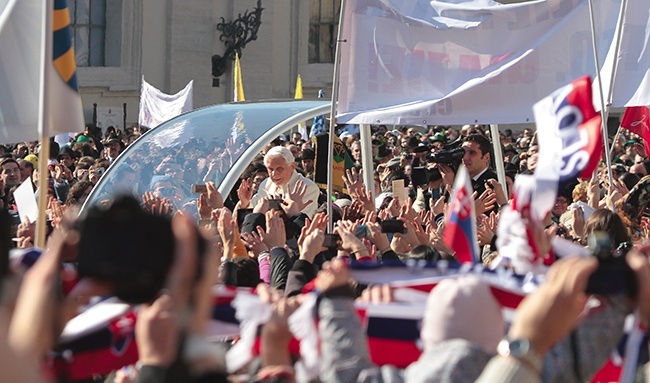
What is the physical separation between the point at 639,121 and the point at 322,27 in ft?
74.3

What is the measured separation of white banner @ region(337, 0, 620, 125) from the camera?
7.90 meters

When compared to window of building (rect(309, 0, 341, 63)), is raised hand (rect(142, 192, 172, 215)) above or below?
below

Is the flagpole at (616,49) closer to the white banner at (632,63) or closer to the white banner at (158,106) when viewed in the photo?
the white banner at (632,63)

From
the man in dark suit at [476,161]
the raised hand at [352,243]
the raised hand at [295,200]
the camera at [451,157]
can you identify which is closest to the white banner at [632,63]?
the man in dark suit at [476,161]

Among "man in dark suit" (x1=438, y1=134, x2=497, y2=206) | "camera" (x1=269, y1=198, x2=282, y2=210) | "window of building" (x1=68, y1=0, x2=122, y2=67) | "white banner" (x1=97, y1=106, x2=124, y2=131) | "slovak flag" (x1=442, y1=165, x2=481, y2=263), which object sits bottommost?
"camera" (x1=269, y1=198, x2=282, y2=210)

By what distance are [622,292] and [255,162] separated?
301 inches

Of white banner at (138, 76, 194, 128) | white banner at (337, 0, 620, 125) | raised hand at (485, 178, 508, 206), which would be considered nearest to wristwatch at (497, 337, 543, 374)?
raised hand at (485, 178, 508, 206)

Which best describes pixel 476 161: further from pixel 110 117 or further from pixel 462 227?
pixel 110 117

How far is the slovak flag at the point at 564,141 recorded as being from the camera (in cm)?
365

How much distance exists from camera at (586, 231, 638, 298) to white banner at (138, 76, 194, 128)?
15.8 m

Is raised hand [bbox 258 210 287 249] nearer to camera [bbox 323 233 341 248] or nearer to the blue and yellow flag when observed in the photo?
camera [bbox 323 233 341 248]

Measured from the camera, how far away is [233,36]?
30.8 m

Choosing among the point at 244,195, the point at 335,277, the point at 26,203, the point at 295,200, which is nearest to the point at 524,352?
the point at 335,277

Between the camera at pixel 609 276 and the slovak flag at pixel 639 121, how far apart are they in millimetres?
7927
